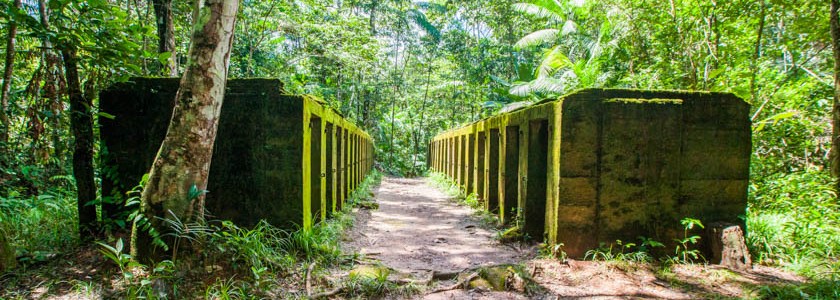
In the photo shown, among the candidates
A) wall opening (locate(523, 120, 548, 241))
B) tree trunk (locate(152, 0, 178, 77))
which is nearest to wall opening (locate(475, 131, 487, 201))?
wall opening (locate(523, 120, 548, 241))

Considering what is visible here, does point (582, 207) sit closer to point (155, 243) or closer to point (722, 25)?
point (155, 243)

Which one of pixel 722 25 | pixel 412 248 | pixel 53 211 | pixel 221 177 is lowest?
pixel 412 248

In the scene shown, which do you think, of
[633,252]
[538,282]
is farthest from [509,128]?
[538,282]

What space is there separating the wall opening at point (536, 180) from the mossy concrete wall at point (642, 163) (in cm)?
84

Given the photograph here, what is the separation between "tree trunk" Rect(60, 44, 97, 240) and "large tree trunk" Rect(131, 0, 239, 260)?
1.52 meters

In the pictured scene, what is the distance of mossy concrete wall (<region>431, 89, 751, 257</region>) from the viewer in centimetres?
480

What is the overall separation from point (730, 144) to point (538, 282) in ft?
9.88

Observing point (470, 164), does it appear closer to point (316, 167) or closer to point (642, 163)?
point (316, 167)

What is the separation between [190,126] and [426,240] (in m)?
3.97

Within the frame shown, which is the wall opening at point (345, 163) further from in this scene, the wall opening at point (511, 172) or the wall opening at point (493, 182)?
the wall opening at point (511, 172)

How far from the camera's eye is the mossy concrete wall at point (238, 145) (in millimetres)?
4660

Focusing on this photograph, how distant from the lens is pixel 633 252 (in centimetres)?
489

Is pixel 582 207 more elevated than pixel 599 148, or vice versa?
pixel 599 148

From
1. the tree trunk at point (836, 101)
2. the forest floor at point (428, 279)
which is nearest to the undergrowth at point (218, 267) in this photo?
the forest floor at point (428, 279)
